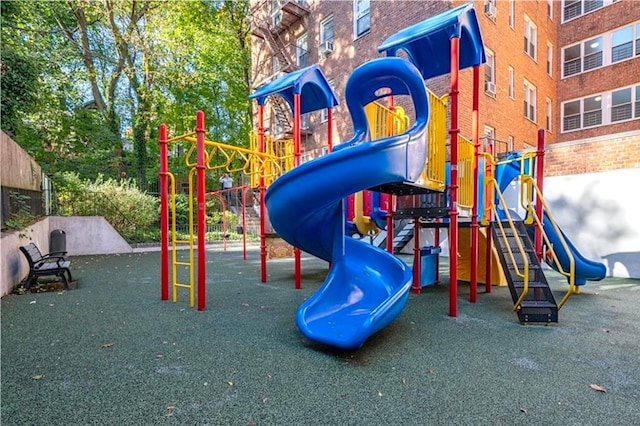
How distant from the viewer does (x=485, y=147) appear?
1137 cm

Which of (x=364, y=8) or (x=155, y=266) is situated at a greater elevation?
(x=364, y=8)

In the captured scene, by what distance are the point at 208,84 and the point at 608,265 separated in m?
22.6

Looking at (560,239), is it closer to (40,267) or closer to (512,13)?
(40,267)

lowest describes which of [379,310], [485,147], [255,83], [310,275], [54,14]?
[310,275]

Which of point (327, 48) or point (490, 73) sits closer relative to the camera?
point (490, 73)

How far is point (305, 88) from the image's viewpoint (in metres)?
7.08

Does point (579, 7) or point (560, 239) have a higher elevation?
point (579, 7)

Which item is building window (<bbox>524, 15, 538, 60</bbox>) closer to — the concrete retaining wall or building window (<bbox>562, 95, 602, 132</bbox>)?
building window (<bbox>562, 95, 602, 132</bbox>)

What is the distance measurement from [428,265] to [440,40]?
3.86m

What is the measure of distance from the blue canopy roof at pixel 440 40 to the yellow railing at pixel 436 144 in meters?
0.90

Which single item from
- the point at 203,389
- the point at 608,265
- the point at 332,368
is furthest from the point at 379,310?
the point at 608,265

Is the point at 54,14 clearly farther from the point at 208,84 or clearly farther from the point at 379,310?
the point at 379,310

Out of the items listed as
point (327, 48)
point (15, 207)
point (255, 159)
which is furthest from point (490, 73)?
point (15, 207)

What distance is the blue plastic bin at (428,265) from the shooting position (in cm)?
638
